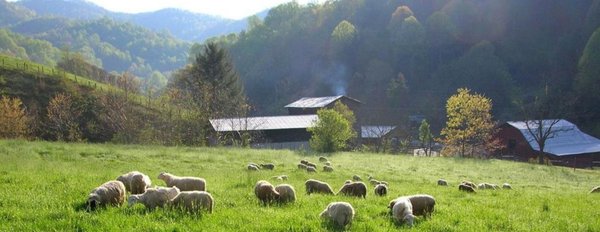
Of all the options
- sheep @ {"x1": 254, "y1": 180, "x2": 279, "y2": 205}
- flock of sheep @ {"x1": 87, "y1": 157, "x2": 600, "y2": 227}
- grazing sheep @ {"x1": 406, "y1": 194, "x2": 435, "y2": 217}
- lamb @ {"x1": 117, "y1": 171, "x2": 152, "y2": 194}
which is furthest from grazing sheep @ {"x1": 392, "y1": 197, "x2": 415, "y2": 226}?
lamb @ {"x1": 117, "y1": 171, "x2": 152, "y2": 194}

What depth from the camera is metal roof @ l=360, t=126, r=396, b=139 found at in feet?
232

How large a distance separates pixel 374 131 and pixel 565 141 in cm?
2796

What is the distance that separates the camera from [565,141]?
6844 cm

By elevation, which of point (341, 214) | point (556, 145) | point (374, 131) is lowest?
point (341, 214)

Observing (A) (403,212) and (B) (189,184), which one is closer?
(A) (403,212)

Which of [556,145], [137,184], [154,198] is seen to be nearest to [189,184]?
[137,184]

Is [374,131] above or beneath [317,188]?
above

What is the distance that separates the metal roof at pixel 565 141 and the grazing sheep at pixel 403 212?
63660 millimetres

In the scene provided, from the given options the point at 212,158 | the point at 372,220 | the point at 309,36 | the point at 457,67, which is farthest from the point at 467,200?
the point at 309,36

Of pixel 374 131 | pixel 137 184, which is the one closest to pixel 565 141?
pixel 374 131

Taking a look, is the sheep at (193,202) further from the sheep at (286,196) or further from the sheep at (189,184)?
the sheep at (189,184)

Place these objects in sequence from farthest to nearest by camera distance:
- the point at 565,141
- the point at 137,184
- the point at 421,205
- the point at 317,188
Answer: the point at 565,141
the point at 317,188
the point at 137,184
the point at 421,205

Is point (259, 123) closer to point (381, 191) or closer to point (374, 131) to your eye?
point (374, 131)

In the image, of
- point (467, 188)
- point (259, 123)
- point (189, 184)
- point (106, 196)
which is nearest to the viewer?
point (106, 196)
